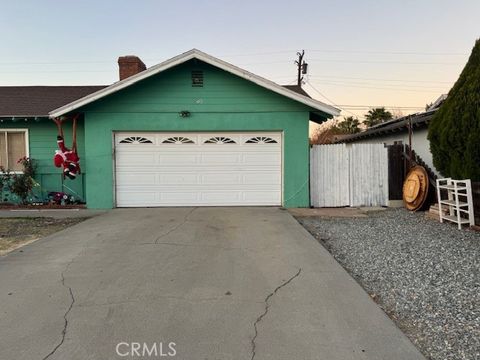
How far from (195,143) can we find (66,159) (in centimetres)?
390

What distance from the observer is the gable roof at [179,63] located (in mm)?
9828

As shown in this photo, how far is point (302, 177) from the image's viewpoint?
10.5 m

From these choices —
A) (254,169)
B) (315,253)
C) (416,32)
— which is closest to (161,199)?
(254,169)

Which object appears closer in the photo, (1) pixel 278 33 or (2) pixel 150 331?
(2) pixel 150 331

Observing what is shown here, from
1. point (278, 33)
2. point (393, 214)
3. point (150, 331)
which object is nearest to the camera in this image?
point (150, 331)

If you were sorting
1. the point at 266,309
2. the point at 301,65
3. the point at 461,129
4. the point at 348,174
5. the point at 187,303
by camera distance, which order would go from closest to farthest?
the point at 266,309 → the point at 187,303 → the point at 461,129 → the point at 348,174 → the point at 301,65

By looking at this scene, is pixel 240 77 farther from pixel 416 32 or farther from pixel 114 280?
pixel 416 32

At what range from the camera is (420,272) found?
15.4 feet

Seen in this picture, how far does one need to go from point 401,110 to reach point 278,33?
108ft

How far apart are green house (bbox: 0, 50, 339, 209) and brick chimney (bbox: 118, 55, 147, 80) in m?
3.12

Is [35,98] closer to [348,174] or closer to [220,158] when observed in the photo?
[220,158]

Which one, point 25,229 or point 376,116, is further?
point 376,116

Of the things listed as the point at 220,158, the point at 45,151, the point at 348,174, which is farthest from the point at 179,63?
the point at 348,174

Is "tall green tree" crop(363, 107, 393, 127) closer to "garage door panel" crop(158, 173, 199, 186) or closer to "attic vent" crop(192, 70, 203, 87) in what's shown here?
"attic vent" crop(192, 70, 203, 87)
